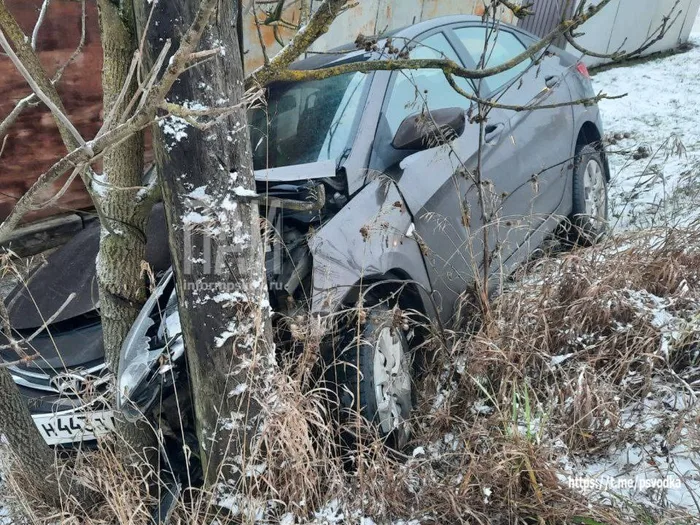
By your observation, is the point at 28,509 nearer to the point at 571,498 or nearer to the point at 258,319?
the point at 258,319

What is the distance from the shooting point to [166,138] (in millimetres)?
1595

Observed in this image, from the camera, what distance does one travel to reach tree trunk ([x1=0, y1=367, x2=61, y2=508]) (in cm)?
186

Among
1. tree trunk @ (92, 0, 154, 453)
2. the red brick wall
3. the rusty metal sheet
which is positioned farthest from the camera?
the rusty metal sheet

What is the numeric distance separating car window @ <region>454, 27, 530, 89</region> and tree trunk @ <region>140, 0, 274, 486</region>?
6.49 feet

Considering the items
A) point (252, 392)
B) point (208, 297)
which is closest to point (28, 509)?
point (252, 392)

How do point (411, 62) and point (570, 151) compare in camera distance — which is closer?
point (411, 62)

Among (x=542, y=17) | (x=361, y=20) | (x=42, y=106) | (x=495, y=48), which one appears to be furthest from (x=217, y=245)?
(x=542, y=17)

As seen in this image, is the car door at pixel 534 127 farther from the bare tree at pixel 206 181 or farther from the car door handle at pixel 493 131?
the bare tree at pixel 206 181

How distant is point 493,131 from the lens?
3033 millimetres

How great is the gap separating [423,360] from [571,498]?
88 cm

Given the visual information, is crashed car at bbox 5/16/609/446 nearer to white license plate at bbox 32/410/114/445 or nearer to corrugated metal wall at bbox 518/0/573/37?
white license plate at bbox 32/410/114/445

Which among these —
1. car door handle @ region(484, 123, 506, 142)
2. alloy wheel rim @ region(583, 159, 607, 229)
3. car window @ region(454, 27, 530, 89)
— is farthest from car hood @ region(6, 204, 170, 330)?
alloy wheel rim @ region(583, 159, 607, 229)

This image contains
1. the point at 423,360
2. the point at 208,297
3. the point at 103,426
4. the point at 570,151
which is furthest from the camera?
the point at 570,151

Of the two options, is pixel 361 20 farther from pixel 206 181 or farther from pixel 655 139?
pixel 206 181
